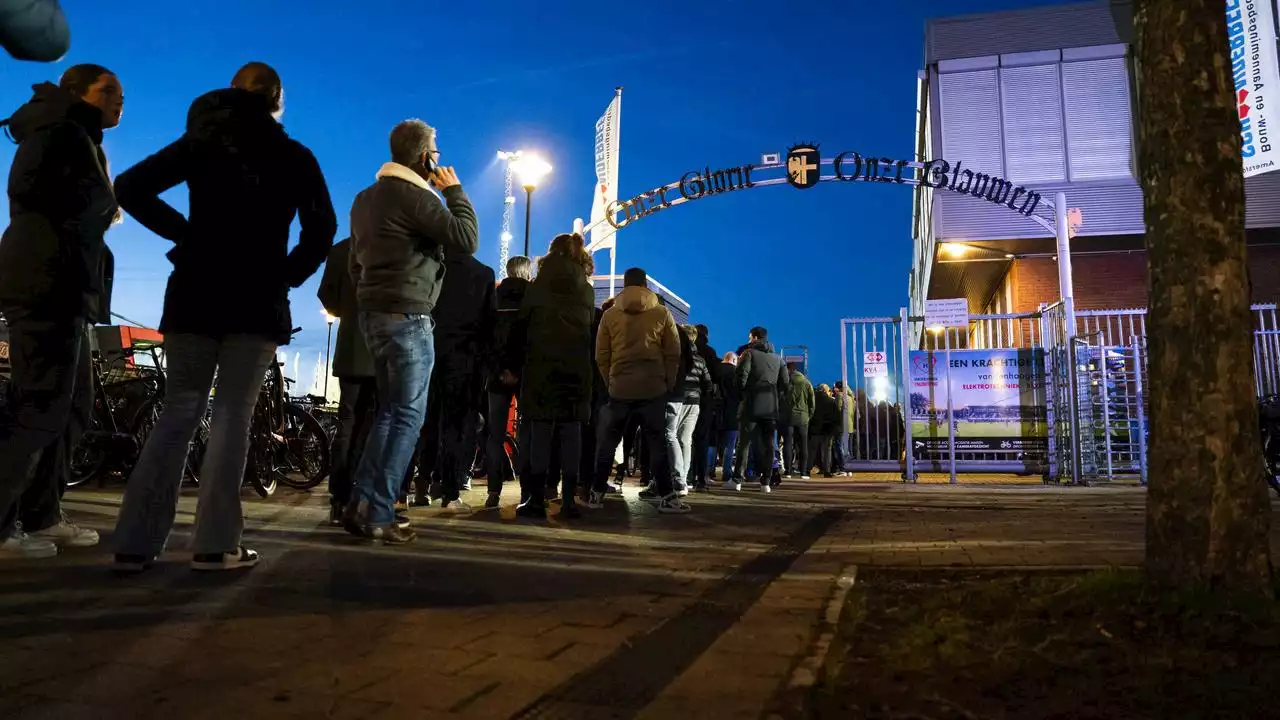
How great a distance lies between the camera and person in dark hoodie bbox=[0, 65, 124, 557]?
150 inches

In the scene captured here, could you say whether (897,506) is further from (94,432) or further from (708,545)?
(94,432)

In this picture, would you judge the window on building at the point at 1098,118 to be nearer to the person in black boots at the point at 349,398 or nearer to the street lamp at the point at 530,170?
the street lamp at the point at 530,170

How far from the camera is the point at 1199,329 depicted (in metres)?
2.84

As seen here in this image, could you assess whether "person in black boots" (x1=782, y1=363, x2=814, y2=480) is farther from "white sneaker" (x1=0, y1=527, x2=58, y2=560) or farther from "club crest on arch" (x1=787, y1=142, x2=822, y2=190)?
"white sneaker" (x1=0, y1=527, x2=58, y2=560)

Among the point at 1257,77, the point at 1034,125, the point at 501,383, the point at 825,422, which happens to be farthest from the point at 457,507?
the point at 1034,125

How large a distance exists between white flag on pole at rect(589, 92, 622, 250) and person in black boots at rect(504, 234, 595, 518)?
16972 millimetres

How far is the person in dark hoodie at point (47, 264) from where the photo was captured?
150 inches

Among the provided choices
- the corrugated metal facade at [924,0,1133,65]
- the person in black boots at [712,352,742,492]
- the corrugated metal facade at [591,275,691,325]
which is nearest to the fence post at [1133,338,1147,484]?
the person in black boots at [712,352,742,492]

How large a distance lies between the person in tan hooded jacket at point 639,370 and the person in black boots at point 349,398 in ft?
7.13

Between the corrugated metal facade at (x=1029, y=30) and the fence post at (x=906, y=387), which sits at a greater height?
the corrugated metal facade at (x=1029, y=30)

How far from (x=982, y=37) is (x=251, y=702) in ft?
84.7

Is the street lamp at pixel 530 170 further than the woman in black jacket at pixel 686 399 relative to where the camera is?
Yes

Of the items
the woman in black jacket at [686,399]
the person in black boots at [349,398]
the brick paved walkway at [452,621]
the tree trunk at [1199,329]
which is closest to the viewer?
the brick paved walkway at [452,621]

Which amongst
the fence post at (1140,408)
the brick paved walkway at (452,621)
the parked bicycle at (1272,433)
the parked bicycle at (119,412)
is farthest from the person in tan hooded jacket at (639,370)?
the fence post at (1140,408)
